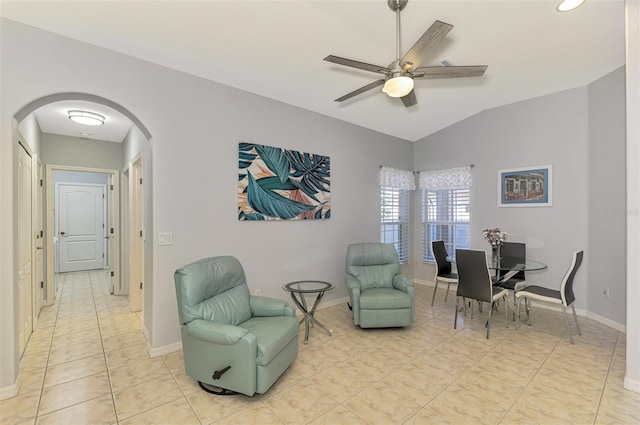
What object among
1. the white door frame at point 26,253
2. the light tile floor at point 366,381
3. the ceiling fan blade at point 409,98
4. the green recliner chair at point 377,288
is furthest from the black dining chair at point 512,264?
the white door frame at point 26,253

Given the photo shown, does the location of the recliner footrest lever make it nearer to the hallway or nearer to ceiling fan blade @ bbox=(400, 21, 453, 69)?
the hallway

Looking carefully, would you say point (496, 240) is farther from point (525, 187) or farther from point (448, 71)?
point (448, 71)

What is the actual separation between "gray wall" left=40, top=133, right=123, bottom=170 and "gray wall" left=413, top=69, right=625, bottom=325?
5.88 meters

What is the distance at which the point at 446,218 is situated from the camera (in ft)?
18.2

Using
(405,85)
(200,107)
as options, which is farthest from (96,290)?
(405,85)

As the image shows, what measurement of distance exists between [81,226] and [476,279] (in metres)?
8.22

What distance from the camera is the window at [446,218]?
532cm

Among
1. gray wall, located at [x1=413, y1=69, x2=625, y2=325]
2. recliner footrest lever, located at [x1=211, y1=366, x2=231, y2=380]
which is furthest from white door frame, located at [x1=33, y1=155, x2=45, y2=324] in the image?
gray wall, located at [x1=413, y1=69, x2=625, y2=325]

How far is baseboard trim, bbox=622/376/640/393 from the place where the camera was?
2.36 meters

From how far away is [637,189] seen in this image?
7.66 ft

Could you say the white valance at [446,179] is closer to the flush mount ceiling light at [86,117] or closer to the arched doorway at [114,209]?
the arched doorway at [114,209]

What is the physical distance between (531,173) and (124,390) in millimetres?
5445

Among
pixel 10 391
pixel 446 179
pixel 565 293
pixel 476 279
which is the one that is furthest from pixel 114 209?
pixel 565 293

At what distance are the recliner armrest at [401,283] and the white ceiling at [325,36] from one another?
2.40 metres
